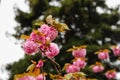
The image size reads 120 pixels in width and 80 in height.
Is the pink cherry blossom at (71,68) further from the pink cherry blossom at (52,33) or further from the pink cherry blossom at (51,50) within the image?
the pink cherry blossom at (52,33)

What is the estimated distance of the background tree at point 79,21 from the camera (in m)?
13.6

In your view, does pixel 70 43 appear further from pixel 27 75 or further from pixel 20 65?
pixel 27 75

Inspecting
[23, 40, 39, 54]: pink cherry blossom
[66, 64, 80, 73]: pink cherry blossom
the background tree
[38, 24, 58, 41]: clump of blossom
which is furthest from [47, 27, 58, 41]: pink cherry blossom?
the background tree

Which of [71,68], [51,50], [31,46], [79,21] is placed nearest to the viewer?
[31,46]

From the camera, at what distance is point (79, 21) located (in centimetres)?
1433

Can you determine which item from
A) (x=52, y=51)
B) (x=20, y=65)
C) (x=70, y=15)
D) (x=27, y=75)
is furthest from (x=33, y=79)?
(x=70, y=15)

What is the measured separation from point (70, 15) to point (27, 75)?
11182mm

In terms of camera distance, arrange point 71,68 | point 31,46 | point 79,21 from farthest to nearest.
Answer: point 79,21 < point 71,68 < point 31,46

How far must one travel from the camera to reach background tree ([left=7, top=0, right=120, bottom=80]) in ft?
44.8

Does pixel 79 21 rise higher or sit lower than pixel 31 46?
higher

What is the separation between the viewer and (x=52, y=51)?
3.28 m

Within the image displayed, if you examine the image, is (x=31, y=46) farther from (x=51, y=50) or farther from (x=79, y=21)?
(x=79, y=21)

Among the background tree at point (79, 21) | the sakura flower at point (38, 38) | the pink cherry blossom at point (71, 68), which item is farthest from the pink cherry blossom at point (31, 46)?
the background tree at point (79, 21)

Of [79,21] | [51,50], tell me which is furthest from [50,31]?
[79,21]
